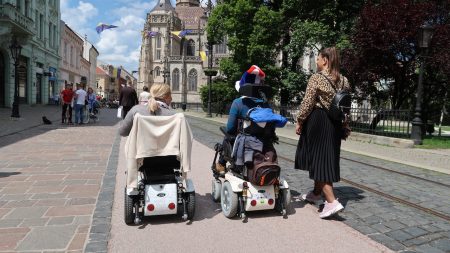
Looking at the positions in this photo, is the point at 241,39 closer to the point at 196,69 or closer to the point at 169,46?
the point at 196,69

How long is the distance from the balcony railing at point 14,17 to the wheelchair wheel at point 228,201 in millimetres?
21476

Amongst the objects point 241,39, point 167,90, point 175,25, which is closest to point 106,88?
point 175,25

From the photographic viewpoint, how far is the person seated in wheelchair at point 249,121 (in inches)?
175

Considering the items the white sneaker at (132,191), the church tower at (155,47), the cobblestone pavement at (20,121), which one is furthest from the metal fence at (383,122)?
the church tower at (155,47)

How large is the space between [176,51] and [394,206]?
88985 mm

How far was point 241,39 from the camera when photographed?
24.8 metres

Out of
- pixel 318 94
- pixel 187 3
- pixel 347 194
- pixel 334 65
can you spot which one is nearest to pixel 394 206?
pixel 347 194

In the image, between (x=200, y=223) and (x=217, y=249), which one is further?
(x=200, y=223)

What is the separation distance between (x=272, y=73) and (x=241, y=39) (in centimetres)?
288

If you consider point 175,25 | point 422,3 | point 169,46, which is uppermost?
point 175,25

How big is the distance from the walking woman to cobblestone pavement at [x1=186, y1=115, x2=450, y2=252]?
49cm

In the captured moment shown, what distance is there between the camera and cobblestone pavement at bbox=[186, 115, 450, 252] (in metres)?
3.94

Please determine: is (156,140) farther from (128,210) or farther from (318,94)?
(318,94)

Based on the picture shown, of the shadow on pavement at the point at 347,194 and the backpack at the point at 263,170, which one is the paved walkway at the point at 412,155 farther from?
the backpack at the point at 263,170
